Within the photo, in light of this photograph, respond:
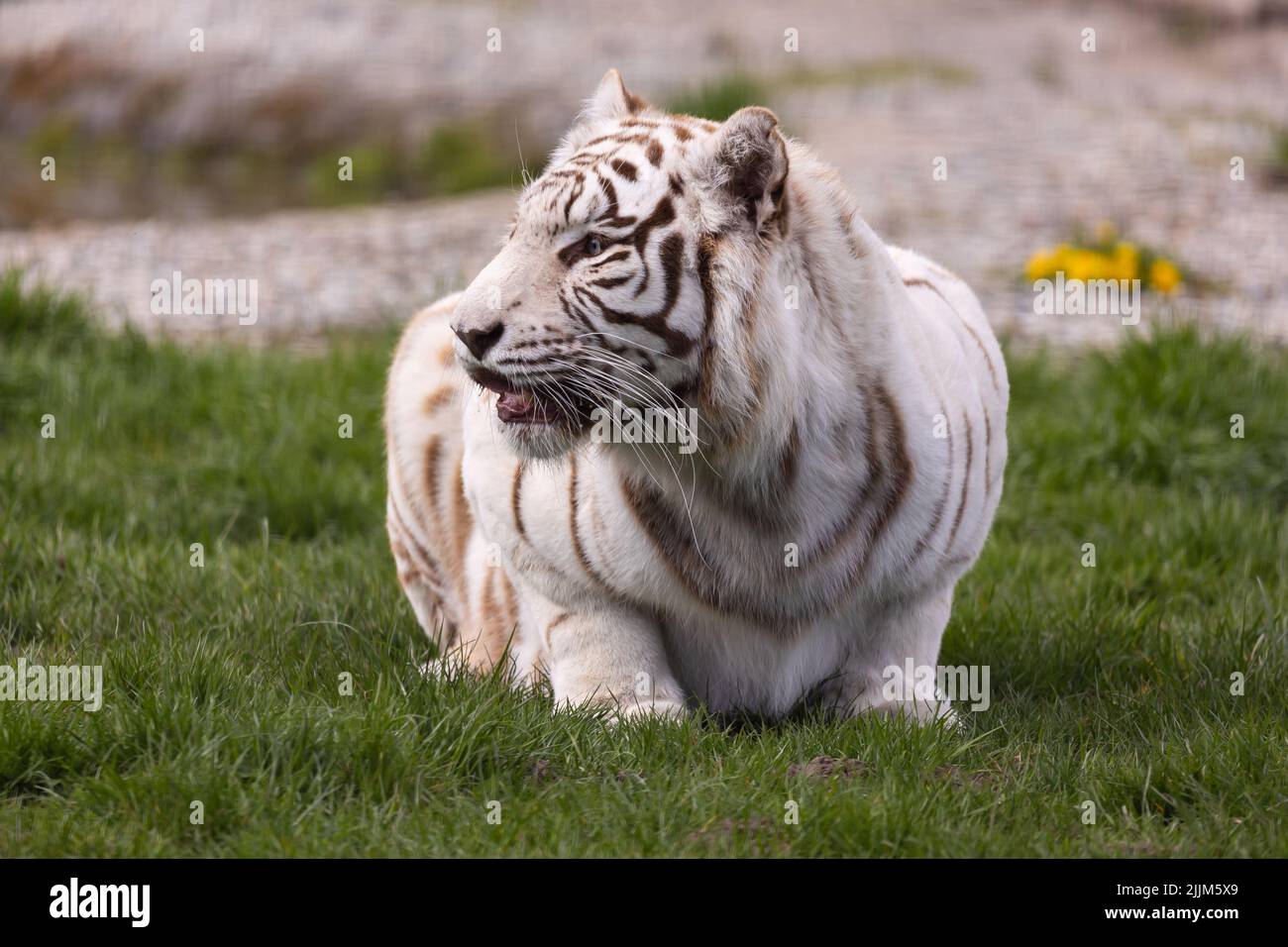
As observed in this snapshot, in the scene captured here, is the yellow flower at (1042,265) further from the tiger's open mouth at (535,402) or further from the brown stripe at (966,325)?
the tiger's open mouth at (535,402)

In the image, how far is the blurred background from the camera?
884 cm

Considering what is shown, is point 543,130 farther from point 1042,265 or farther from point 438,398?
point 438,398

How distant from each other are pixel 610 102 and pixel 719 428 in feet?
3.08

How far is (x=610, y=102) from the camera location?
12.6 ft

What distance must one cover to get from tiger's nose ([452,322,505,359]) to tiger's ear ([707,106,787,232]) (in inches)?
21.5

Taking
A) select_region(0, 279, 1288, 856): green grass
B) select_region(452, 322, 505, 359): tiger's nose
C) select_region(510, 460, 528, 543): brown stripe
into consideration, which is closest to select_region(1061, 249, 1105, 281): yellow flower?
select_region(0, 279, 1288, 856): green grass

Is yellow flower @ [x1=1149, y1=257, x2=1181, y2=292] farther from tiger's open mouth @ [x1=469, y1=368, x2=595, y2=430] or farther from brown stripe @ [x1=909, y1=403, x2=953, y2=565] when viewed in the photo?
tiger's open mouth @ [x1=469, y1=368, x2=595, y2=430]

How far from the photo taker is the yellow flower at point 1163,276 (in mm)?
7723

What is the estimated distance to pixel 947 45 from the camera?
16453mm

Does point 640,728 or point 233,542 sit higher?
point 233,542

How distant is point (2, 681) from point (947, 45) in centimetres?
1442
